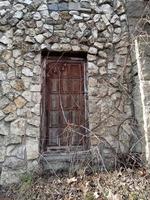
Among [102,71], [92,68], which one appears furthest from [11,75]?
[102,71]

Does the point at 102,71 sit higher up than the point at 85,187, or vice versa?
the point at 102,71

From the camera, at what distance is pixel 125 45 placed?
4.71 metres

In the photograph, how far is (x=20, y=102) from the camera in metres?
4.34

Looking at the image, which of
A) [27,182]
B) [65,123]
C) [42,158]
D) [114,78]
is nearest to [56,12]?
[114,78]

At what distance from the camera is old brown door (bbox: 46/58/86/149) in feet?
14.6

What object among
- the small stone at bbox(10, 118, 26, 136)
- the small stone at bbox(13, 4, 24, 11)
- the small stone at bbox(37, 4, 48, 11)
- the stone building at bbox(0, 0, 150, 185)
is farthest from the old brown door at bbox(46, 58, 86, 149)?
the small stone at bbox(13, 4, 24, 11)

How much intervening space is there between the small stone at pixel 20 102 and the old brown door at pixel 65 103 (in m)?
0.37

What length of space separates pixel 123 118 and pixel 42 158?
1.32 m

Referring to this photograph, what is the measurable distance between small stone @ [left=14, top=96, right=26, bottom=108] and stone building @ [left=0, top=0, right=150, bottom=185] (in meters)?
0.01

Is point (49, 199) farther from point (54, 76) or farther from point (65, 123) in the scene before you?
point (54, 76)

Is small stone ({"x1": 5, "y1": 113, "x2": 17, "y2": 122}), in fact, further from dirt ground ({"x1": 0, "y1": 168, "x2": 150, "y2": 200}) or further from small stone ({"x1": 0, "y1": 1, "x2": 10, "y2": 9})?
small stone ({"x1": 0, "y1": 1, "x2": 10, "y2": 9})

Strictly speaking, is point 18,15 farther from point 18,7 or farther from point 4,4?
point 4,4

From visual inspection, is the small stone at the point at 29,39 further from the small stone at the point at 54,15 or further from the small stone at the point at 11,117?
the small stone at the point at 11,117

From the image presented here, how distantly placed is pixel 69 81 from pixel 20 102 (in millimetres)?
817
